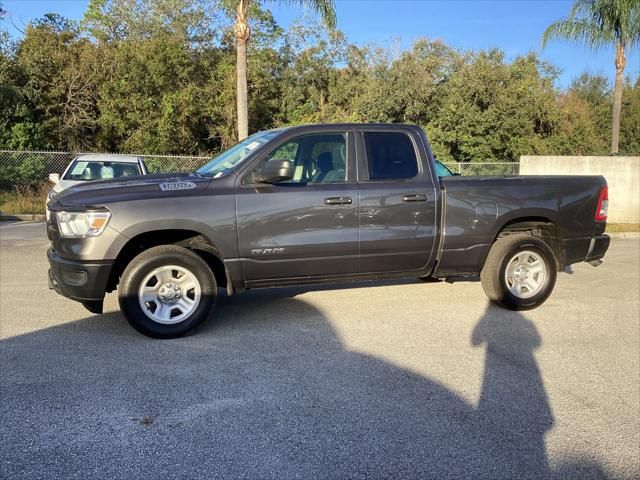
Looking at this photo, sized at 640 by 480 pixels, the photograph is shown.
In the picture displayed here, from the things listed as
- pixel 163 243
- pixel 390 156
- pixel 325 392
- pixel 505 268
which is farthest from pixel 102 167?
pixel 325 392

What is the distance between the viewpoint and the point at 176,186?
5.04m

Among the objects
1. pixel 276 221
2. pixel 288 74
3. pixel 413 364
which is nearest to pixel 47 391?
pixel 276 221

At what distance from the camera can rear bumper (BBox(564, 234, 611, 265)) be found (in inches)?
251

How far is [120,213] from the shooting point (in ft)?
15.7

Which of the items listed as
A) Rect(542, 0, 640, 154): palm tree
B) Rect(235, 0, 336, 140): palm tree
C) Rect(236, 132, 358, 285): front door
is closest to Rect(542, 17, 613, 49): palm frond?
Rect(542, 0, 640, 154): palm tree

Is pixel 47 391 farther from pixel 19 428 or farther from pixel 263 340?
pixel 263 340

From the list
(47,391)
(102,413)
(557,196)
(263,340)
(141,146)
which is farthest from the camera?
(141,146)

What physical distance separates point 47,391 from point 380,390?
2424 mm

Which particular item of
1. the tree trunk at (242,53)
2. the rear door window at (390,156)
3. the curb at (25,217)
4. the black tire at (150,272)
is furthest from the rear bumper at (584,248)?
the curb at (25,217)

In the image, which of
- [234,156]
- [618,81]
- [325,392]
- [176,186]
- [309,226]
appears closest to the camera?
[325,392]

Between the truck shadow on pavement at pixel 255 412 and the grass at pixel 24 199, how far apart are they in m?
11.7

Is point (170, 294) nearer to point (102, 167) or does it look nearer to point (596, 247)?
point (596, 247)

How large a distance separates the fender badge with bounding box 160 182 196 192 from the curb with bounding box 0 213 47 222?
11.6 m

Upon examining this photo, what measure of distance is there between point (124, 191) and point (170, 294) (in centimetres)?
105
